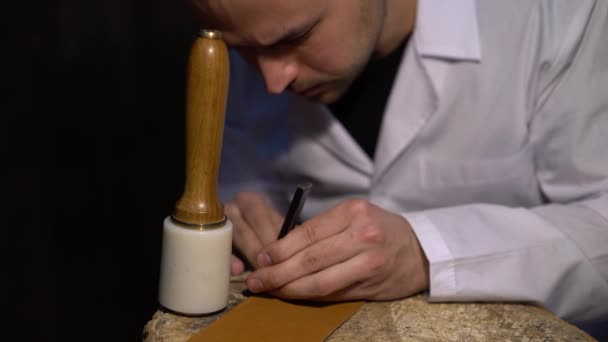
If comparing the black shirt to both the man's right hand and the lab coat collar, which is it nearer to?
the lab coat collar

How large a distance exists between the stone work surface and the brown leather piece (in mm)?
18

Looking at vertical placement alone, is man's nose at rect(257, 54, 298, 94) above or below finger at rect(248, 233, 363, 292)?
above

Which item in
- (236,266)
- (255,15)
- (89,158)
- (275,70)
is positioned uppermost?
(255,15)

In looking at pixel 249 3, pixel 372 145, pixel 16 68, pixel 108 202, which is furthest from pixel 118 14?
pixel 249 3

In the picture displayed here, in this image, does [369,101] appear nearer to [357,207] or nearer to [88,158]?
[357,207]

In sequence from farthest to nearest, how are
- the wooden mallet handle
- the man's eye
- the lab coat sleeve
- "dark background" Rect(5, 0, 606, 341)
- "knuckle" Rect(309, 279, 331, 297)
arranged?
1. "dark background" Rect(5, 0, 606, 341)
2. the man's eye
3. the lab coat sleeve
4. "knuckle" Rect(309, 279, 331, 297)
5. the wooden mallet handle

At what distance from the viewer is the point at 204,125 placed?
876 millimetres

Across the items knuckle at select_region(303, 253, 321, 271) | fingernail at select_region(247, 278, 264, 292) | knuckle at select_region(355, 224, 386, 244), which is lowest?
fingernail at select_region(247, 278, 264, 292)

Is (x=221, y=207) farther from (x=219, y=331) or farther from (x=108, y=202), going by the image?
(x=108, y=202)

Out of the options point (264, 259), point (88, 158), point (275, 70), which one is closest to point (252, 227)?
point (264, 259)

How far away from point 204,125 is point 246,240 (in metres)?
0.30

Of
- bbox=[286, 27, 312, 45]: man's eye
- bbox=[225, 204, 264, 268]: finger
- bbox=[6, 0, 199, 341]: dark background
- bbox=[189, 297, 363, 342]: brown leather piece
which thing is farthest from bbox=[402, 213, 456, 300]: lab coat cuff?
bbox=[6, 0, 199, 341]: dark background

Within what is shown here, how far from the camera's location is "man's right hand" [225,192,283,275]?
1103 mm

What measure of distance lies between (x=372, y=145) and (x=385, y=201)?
133 mm
